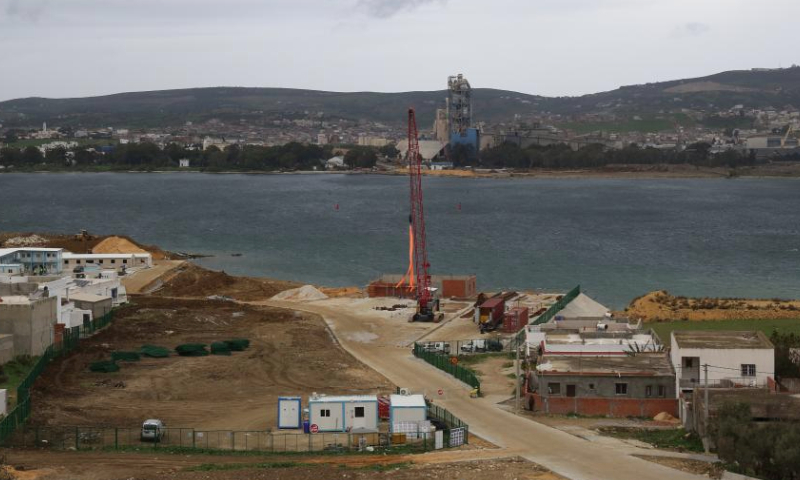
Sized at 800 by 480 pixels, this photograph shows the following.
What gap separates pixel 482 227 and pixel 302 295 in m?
34.7

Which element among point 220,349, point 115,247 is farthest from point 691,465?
point 115,247

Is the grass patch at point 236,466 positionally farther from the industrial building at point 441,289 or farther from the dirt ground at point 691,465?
the industrial building at point 441,289

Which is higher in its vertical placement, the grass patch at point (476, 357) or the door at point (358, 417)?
the door at point (358, 417)

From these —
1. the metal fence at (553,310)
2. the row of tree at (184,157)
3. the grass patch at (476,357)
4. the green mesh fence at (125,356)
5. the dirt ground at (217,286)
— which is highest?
the row of tree at (184,157)

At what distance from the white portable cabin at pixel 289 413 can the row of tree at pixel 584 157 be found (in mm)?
119035

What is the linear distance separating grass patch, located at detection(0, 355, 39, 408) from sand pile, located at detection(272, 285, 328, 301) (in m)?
12.1

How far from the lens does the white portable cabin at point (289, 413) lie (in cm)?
1894

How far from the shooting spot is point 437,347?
26.1 metres

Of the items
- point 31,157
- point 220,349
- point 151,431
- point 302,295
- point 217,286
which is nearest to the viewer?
point 151,431

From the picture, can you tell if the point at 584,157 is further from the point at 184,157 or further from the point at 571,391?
the point at 571,391

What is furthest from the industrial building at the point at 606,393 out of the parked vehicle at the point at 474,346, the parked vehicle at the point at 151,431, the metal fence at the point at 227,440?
the parked vehicle at the point at 151,431

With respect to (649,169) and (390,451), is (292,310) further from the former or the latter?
(649,169)

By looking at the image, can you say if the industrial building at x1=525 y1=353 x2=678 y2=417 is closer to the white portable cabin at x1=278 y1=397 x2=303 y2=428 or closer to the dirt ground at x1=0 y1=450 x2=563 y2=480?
the dirt ground at x1=0 y1=450 x2=563 y2=480

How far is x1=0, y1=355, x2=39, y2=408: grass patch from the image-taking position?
2041cm
